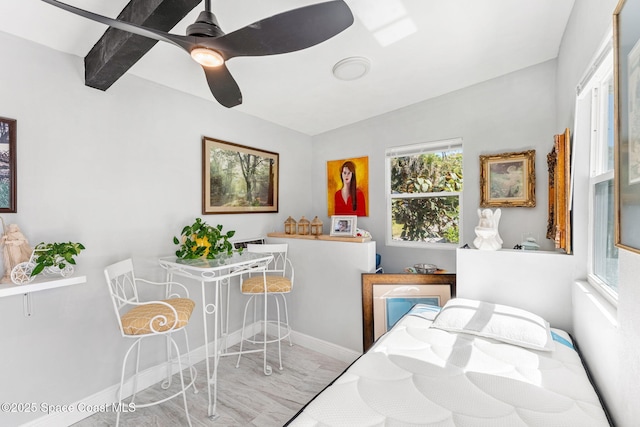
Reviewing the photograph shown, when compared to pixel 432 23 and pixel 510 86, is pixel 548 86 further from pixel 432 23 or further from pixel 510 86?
pixel 432 23

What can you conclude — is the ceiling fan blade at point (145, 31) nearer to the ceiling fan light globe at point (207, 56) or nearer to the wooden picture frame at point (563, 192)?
the ceiling fan light globe at point (207, 56)

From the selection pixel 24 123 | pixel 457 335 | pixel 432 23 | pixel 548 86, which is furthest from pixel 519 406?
pixel 24 123

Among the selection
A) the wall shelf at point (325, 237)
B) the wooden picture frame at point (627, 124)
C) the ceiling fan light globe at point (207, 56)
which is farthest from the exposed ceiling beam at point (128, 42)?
the wall shelf at point (325, 237)

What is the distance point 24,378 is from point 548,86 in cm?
421

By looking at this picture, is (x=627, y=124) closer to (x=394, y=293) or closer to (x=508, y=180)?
(x=508, y=180)

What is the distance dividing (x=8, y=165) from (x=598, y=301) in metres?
3.19

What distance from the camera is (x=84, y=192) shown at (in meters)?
1.97

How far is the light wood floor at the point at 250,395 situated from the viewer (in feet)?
6.50

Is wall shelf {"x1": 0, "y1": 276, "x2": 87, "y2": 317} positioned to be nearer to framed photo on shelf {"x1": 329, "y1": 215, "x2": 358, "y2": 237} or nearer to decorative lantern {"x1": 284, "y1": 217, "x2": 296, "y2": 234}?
decorative lantern {"x1": 284, "y1": 217, "x2": 296, "y2": 234}

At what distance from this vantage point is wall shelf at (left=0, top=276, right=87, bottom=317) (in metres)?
1.49

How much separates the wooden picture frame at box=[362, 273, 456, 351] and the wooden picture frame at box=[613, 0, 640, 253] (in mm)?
1607

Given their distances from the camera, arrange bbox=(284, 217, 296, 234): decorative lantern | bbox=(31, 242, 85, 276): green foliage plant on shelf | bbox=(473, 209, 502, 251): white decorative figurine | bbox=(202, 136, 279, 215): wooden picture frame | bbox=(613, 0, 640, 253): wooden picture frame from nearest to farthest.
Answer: bbox=(613, 0, 640, 253): wooden picture frame → bbox=(31, 242, 85, 276): green foliage plant on shelf → bbox=(473, 209, 502, 251): white decorative figurine → bbox=(202, 136, 279, 215): wooden picture frame → bbox=(284, 217, 296, 234): decorative lantern

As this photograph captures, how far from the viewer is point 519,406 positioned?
1.07 metres

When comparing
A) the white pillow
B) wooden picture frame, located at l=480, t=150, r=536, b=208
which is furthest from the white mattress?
wooden picture frame, located at l=480, t=150, r=536, b=208
